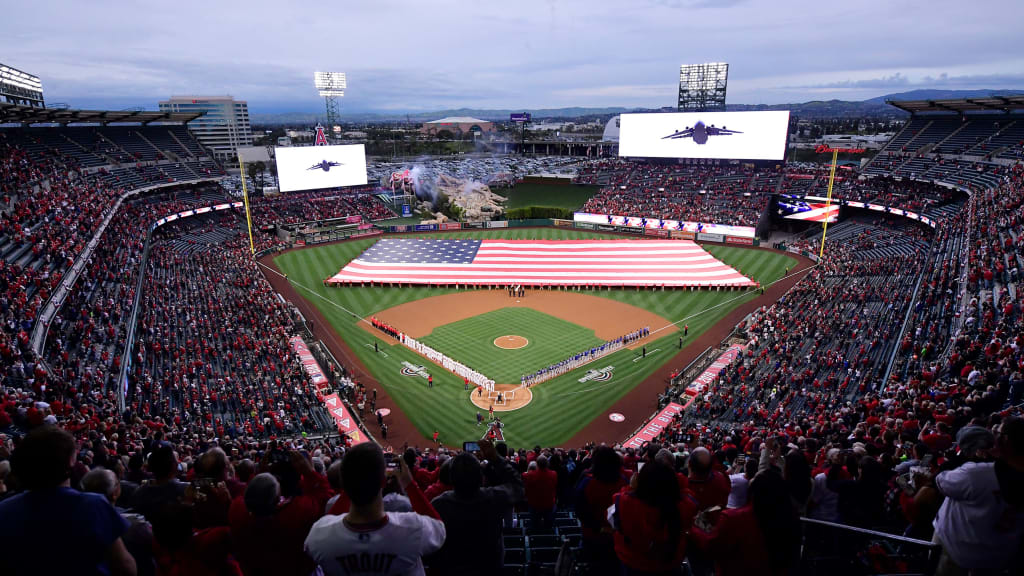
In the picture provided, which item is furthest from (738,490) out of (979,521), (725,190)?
(725,190)

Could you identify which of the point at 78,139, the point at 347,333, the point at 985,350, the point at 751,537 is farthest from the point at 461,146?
the point at 751,537

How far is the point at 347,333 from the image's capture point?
34844mm

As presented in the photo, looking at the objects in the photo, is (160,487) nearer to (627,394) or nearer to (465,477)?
(465,477)

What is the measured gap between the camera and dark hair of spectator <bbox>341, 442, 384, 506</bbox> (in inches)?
138

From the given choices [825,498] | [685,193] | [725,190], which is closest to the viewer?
[825,498]

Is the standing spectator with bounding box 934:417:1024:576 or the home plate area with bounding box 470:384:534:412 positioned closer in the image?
the standing spectator with bounding box 934:417:1024:576

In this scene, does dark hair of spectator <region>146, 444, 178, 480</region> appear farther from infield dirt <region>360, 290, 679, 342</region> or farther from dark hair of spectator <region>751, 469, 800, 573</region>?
infield dirt <region>360, 290, 679, 342</region>

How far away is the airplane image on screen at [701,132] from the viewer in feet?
227

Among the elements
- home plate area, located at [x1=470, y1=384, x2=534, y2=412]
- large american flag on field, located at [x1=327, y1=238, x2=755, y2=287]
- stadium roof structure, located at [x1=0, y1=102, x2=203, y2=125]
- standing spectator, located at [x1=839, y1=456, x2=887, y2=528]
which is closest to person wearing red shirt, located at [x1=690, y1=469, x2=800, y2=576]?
standing spectator, located at [x1=839, y1=456, x2=887, y2=528]

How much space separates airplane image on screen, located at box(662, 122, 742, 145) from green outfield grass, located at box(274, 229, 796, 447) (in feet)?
74.1

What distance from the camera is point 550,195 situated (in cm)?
8044

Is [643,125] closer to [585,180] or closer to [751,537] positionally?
[585,180]

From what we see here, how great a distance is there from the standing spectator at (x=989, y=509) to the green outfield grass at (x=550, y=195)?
71709 millimetres

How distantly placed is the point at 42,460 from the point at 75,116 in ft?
202
